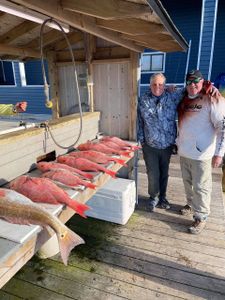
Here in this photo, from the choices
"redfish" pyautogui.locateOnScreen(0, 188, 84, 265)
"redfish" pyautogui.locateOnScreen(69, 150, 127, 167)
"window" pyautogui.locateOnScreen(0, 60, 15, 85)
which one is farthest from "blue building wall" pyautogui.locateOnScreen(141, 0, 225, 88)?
"redfish" pyautogui.locateOnScreen(0, 188, 84, 265)

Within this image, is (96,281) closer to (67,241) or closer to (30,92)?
(67,241)

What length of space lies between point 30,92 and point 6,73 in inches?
111

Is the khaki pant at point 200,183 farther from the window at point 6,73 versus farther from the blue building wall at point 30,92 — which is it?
the window at point 6,73

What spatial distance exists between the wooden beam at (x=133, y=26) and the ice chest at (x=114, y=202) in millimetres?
2212

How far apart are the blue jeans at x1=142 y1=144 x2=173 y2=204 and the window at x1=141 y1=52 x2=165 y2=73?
22.6 feet

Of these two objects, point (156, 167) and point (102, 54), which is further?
point (102, 54)

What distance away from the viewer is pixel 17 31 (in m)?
3.83

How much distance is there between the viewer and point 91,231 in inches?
154

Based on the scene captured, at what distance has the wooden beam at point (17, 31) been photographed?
372 centimetres

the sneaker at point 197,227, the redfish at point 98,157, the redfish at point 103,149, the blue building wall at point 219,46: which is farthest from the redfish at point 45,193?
the blue building wall at point 219,46

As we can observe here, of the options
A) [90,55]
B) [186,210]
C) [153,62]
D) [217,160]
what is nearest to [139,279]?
[186,210]

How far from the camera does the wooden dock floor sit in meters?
2.78

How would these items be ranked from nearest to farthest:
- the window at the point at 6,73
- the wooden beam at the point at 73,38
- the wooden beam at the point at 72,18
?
1. the wooden beam at the point at 72,18
2. the wooden beam at the point at 73,38
3. the window at the point at 6,73

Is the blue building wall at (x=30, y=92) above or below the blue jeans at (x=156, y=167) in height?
above
